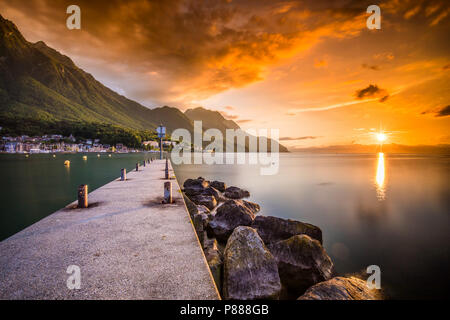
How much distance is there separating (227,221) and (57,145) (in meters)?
175

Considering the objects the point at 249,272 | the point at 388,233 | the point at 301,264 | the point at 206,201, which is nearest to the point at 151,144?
the point at 206,201

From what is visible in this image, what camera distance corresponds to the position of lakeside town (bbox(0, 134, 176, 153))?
125 meters

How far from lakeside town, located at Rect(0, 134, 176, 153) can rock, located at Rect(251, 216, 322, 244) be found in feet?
541

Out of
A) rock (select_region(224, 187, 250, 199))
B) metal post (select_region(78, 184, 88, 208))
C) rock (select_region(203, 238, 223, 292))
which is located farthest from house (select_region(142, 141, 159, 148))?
rock (select_region(203, 238, 223, 292))

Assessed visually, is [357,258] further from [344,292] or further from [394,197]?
[394,197]


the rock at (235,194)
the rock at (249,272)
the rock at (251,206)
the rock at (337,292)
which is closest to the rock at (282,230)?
the rock at (249,272)

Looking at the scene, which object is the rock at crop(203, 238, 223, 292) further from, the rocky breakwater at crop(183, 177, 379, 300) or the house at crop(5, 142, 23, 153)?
the house at crop(5, 142, 23, 153)

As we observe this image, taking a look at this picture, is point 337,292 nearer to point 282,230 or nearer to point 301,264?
point 301,264

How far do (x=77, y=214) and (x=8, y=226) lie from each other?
6.18 metres

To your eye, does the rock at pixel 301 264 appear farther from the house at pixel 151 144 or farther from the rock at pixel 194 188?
the house at pixel 151 144

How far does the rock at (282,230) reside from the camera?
339 inches
